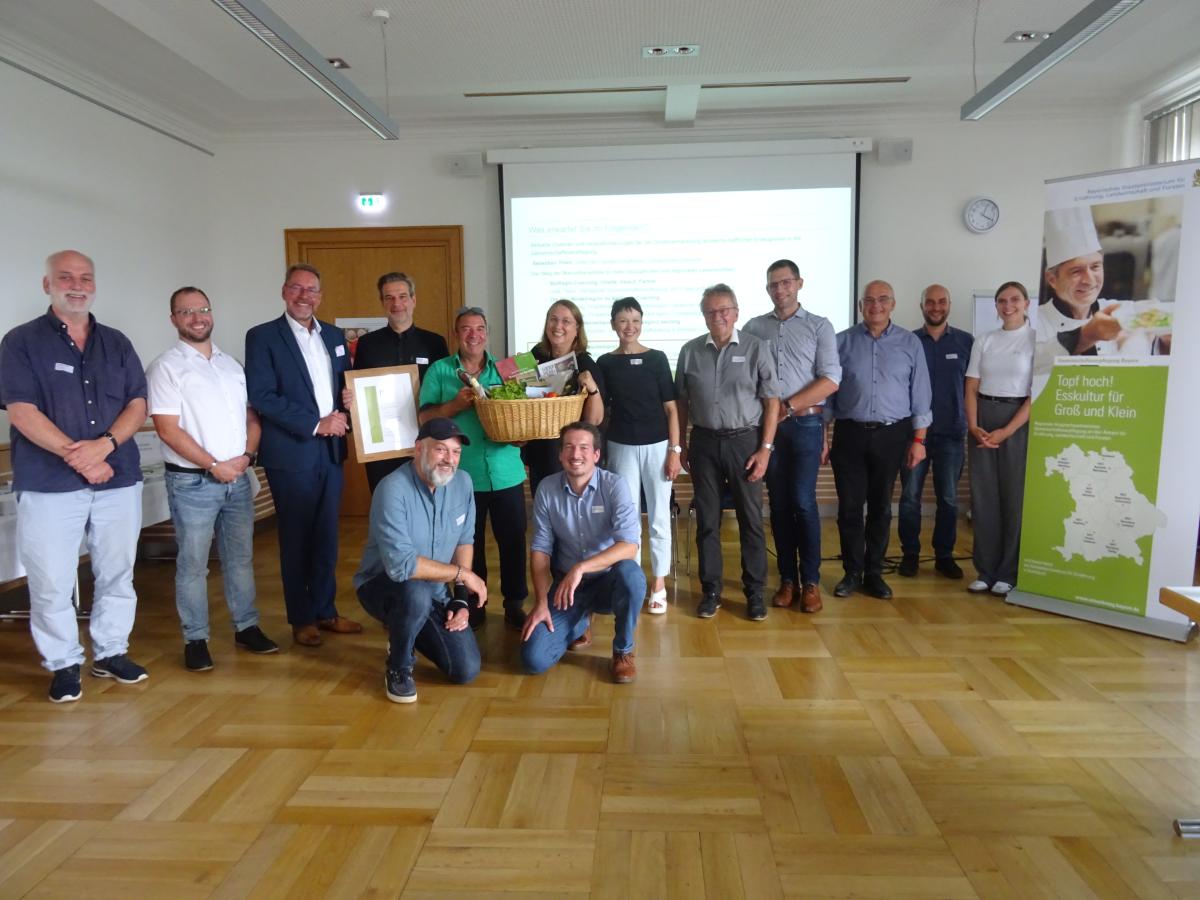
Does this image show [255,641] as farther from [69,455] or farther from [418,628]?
[69,455]

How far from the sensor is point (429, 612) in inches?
118

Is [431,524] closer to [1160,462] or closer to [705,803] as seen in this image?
[705,803]

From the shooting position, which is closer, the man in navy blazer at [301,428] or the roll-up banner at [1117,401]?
the man in navy blazer at [301,428]

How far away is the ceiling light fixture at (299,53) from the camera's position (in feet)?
11.1

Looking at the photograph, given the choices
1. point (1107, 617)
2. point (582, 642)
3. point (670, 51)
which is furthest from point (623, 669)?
point (670, 51)

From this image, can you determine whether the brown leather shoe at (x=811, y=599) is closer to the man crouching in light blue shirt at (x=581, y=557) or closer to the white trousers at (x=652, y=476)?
the white trousers at (x=652, y=476)

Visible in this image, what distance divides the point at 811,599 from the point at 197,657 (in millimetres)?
2798

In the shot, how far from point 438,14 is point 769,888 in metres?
4.41

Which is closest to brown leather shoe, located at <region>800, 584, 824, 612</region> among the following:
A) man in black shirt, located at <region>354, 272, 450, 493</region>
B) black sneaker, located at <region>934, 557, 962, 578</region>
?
black sneaker, located at <region>934, 557, 962, 578</region>

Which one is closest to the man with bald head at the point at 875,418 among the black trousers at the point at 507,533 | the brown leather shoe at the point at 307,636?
the black trousers at the point at 507,533

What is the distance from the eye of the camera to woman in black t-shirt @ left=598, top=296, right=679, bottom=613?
3740mm

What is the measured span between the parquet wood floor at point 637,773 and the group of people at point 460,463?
0.27 m

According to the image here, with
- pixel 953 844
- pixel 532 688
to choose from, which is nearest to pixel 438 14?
pixel 532 688

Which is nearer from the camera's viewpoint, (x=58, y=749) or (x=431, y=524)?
(x=58, y=749)
